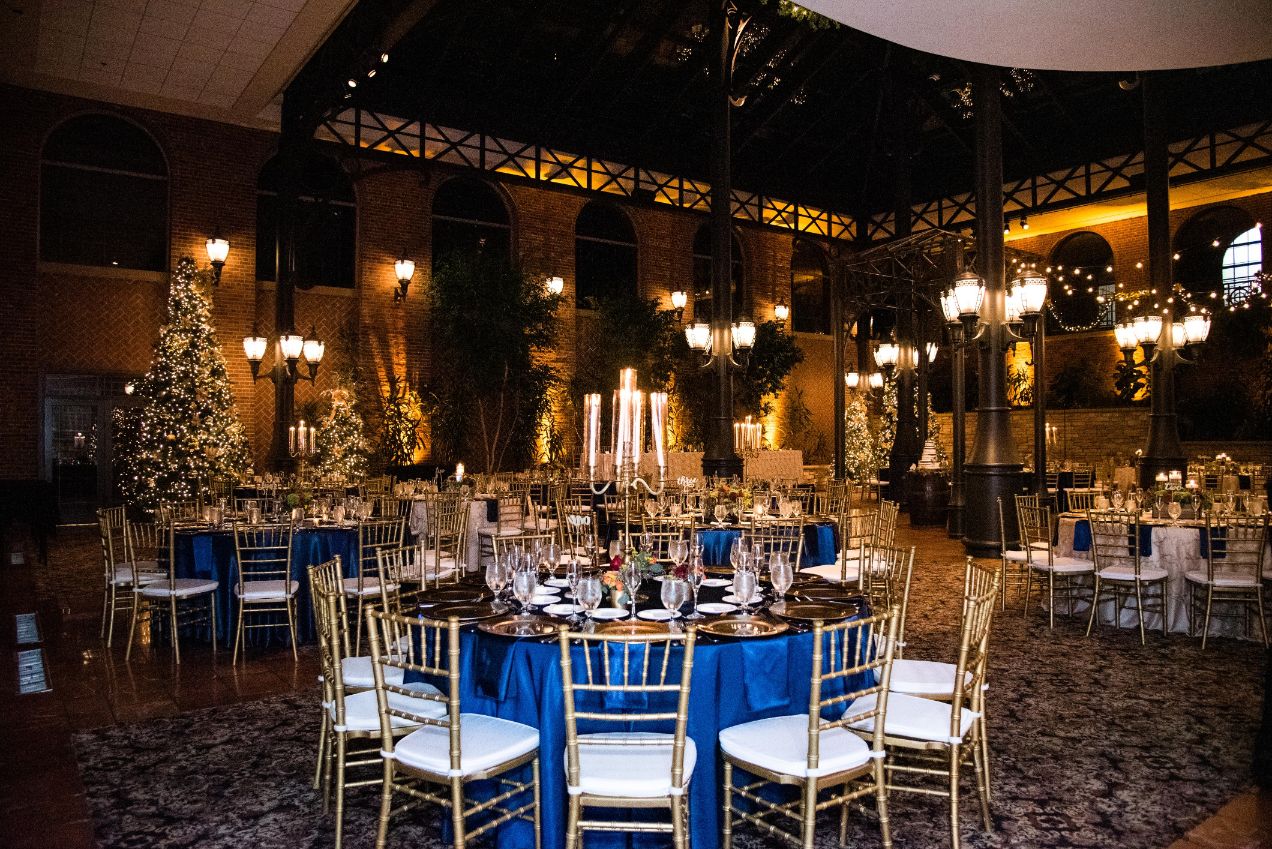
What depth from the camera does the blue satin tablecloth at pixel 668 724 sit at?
2.80m

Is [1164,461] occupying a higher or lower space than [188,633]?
higher

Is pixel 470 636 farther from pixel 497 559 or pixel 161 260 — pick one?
pixel 161 260

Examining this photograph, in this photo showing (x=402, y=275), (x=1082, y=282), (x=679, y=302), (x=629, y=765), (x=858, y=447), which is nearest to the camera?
(x=629, y=765)

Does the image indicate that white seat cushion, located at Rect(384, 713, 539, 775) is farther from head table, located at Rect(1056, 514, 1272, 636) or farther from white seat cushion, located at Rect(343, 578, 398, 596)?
head table, located at Rect(1056, 514, 1272, 636)

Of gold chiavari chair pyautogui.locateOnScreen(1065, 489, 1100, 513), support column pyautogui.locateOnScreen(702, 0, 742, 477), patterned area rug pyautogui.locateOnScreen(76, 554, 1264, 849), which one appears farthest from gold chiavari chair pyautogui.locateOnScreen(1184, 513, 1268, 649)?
support column pyautogui.locateOnScreen(702, 0, 742, 477)

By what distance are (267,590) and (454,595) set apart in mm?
2545

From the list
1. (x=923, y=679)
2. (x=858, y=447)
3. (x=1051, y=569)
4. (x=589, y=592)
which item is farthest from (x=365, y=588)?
(x=858, y=447)

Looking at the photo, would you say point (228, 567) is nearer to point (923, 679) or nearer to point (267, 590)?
point (267, 590)

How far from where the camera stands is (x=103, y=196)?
40.6 feet

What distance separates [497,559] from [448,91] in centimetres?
1254

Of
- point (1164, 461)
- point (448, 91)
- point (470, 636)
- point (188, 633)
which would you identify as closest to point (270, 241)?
point (448, 91)

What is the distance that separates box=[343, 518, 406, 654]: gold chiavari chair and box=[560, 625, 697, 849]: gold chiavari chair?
2588mm

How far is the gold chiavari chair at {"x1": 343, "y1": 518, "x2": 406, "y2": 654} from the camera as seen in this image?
5.26 meters

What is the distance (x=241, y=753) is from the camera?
3.87 meters
